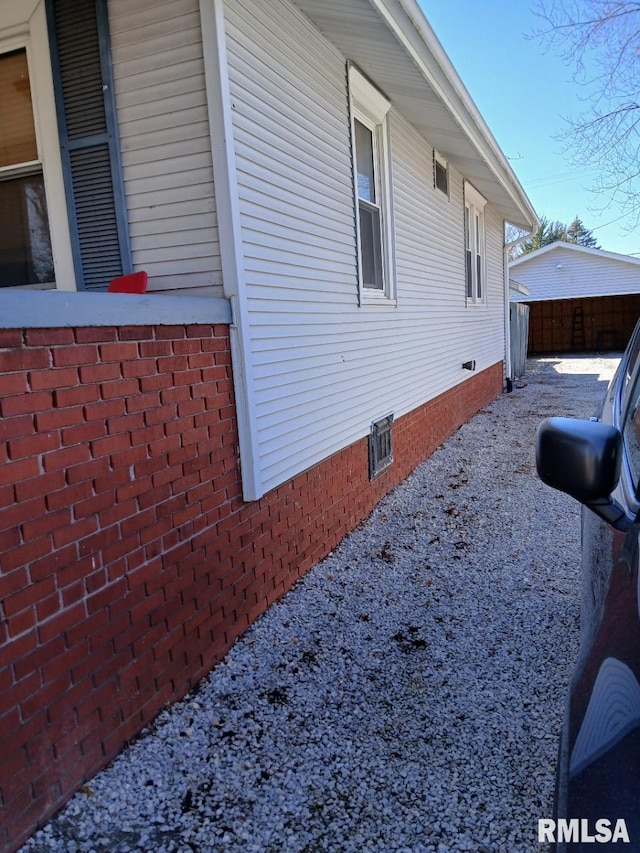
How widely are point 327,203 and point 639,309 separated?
2192 cm

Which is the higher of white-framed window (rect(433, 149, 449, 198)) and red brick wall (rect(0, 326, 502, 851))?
white-framed window (rect(433, 149, 449, 198))

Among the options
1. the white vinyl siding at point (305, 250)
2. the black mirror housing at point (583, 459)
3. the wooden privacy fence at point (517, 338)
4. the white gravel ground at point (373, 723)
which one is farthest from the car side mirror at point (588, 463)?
the wooden privacy fence at point (517, 338)

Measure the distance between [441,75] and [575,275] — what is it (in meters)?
20.3

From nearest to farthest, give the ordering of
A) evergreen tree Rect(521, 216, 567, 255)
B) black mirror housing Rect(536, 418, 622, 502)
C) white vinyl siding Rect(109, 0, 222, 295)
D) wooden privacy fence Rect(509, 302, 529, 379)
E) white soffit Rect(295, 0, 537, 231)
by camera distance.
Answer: black mirror housing Rect(536, 418, 622, 502)
white vinyl siding Rect(109, 0, 222, 295)
white soffit Rect(295, 0, 537, 231)
wooden privacy fence Rect(509, 302, 529, 379)
evergreen tree Rect(521, 216, 567, 255)

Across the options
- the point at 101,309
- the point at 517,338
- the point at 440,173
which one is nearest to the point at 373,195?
the point at 440,173

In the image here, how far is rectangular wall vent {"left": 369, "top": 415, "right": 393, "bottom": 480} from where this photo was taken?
4.84m

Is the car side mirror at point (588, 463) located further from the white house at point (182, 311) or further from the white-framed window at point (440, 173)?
the white-framed window at point (440, 173)

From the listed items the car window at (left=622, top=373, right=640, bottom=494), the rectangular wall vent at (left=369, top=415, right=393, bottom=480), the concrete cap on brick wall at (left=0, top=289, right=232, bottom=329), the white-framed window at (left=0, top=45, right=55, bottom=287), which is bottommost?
the rectangular wall vent at (left=369, top=415, right=393, bottom=480)

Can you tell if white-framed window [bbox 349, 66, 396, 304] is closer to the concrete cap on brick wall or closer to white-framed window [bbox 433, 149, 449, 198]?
white-framed window [bbox 433, 149, 449, 198]

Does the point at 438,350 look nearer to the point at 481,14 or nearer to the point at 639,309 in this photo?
the point at 481,14

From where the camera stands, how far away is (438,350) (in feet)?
23.3

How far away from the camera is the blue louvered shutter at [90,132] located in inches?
118

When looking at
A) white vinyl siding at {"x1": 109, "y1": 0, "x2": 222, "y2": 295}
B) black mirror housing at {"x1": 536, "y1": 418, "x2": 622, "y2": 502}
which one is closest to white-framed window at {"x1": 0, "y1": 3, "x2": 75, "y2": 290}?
white vinyl siding at {"x1": 109, "y1": 0, "x2": 222, "y2": 295}

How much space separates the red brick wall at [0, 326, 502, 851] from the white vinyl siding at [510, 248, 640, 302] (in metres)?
21.2
